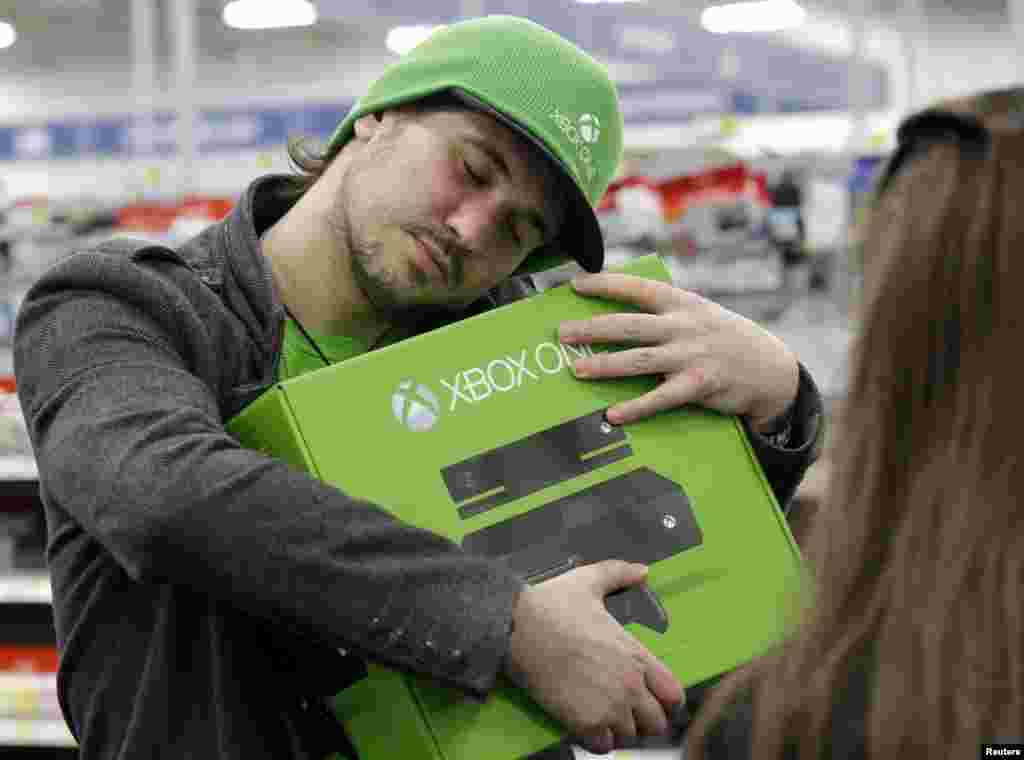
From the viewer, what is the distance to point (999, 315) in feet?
2.91

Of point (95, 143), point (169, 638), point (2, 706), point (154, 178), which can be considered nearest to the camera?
point (169, 638)

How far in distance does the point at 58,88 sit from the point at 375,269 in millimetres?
14720

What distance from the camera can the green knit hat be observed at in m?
1.41

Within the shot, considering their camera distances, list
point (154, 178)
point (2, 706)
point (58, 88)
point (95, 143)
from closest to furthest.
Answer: point (2, 706) < point (154, 178) < point (95, 143) < point (58, 88)

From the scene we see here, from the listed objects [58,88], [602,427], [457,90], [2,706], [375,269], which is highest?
[457,90]

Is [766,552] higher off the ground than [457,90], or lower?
lower

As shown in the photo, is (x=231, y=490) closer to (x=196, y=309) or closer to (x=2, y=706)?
(x=196, y=309)

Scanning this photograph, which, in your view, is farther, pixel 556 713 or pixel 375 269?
pixel 375 269

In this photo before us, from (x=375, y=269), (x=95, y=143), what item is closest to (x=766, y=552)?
(x=375, y=269)

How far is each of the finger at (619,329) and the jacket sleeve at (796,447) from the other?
0.46 ft

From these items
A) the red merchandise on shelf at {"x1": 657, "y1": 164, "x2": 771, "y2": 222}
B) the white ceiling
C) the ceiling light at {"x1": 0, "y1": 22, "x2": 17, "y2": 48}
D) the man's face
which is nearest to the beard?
the man's face

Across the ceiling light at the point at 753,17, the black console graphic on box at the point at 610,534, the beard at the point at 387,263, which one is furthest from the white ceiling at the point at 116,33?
the black console graphic on box at the point at 610,534

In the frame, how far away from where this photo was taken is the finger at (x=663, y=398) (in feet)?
4.56

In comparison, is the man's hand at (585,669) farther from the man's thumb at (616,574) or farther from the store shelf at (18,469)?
the store shelf at (18,469)
